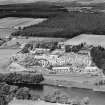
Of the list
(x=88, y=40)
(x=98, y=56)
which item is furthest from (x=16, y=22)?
(x=98, y=56)

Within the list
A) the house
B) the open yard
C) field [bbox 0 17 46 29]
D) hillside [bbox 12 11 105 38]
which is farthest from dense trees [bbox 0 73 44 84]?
field [bbox 0 17 46 29]

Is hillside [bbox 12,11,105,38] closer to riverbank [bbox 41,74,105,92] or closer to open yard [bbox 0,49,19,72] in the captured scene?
open yard [bbox 0,49,19,72]

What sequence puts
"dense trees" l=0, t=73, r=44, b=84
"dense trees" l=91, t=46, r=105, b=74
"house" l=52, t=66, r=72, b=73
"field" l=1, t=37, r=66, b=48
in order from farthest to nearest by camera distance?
"field" l=1, t=37, r=66, b=48 < "dense trees" l=91, t=46, r=105, b=74 < "house" l=52, t=66, r=72, b=73 < "dense trees" l=0, t=73, r=44, b=84

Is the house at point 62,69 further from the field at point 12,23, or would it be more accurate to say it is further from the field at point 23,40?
the field at point 12,23

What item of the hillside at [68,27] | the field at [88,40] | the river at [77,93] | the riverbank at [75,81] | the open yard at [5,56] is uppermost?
the hillside at [68,27]

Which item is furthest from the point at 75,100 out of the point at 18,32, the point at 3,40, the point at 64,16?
the point at 64,16

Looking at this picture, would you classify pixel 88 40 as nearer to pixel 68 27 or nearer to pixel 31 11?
pixel 68 27

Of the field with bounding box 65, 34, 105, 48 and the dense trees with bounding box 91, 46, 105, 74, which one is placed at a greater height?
the field with bounding box 65, 34, 105, 48

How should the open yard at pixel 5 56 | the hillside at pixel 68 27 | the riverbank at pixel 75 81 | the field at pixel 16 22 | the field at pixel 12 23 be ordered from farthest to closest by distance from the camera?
the field at pixel 16 22
the field at pixel 12 23
the hillside at pixel 68 27
the open yard at pixel 5 56
the riverbank at pixel 75 81

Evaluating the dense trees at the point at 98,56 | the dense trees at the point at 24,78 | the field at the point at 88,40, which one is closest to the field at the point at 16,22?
the field at the point at 88,40
